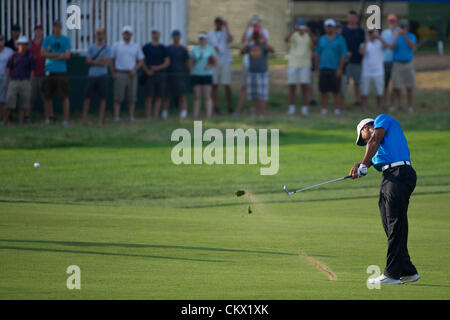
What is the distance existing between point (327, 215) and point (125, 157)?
7.04 m

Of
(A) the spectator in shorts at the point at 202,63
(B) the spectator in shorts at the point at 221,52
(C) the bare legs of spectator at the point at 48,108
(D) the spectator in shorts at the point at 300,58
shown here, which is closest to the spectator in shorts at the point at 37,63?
(C) the bare legs of spectator at the point at 48,108

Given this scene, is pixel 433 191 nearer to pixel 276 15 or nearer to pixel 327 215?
pixel 327 215

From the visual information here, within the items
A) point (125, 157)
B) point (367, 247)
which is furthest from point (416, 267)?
point (125, 157)

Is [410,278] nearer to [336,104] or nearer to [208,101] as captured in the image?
[208,101]

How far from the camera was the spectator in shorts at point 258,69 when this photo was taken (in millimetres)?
22984

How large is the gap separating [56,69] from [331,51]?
6939 millimetres

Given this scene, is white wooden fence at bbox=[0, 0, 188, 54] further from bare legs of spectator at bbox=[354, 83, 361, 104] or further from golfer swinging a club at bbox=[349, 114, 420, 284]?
golfer swinging a club at bbox=[349, 114, 420, 284]

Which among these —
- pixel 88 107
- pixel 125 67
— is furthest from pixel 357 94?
pixel 88 107

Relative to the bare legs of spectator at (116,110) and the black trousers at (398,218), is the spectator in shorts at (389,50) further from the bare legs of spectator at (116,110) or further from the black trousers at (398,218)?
the black trousers at (398,218)

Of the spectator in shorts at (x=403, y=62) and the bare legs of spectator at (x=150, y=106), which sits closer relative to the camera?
the bare legs of spectator at (x=150, y=106)

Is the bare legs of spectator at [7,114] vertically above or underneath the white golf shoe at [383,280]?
above

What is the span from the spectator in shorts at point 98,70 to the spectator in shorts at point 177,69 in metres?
1.69

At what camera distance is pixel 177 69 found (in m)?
23.1

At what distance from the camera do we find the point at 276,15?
119 ft
